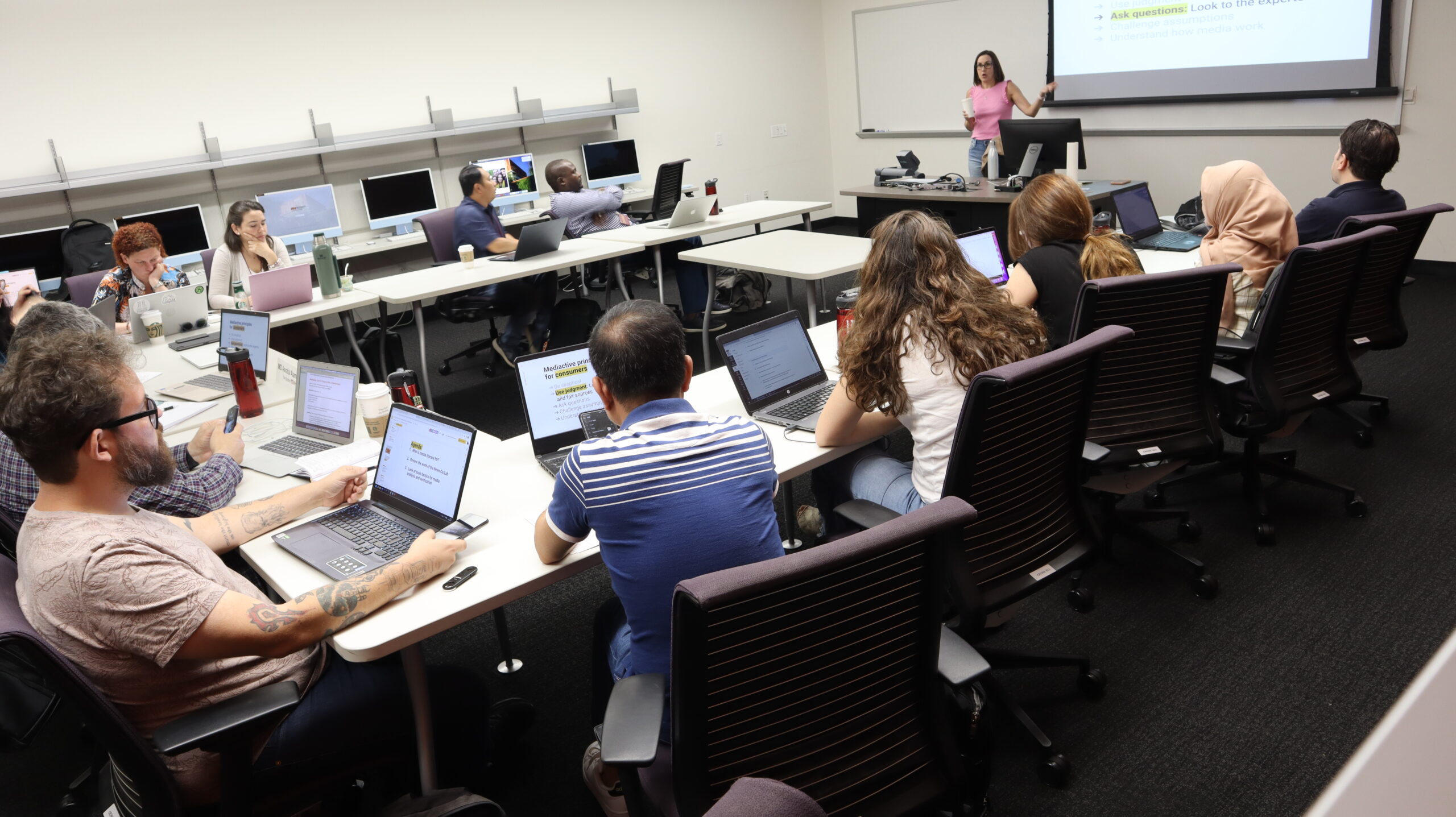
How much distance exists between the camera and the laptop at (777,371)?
2.49 meters

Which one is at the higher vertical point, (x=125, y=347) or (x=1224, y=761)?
(x=125, y=347)

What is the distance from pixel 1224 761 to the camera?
1.99 m

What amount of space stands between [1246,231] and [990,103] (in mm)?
4420

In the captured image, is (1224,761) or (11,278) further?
(11,278)

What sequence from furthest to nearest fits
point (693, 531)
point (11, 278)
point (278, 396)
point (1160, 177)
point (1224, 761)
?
point (1160, 177)
point (11, 278)
point (278, 396)
point (1224, 761)
point (693, 531)

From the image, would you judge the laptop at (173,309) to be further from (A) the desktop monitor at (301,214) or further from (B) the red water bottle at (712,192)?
(B) the red water bottle at (712,192)

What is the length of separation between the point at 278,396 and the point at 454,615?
167cm

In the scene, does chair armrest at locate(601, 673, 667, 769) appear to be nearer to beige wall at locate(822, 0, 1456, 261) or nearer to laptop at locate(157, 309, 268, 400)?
laptop at locate(157, 309, 268, 400)

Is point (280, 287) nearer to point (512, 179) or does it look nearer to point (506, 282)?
point (506, 282)

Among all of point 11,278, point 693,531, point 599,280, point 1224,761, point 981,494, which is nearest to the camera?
point 693,531

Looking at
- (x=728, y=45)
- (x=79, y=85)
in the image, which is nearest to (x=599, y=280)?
(x=728, y=45)

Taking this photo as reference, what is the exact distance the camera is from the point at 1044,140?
5.44 m

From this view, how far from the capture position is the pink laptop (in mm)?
4195

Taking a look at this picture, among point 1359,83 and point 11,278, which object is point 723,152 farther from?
point 11,278
